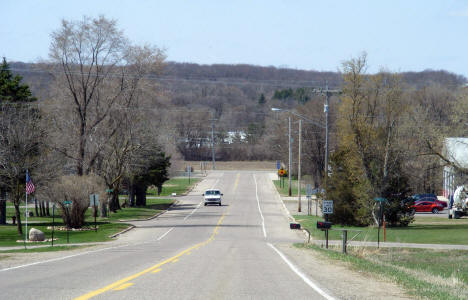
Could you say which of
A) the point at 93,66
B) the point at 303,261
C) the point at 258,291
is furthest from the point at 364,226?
the point at 258,291

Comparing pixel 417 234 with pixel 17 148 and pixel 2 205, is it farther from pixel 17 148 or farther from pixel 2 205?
pixel 2 205

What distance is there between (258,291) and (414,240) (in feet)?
92.0

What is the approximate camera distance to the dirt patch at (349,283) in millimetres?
10172

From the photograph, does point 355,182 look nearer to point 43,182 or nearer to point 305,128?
point 43,182

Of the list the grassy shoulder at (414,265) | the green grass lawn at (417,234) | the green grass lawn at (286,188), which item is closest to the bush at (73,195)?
the green grass lawn at (417,234)

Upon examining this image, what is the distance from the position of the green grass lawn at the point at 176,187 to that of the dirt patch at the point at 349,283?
69.9 metres

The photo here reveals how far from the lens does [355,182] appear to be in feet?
150

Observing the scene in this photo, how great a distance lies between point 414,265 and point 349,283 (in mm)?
13252

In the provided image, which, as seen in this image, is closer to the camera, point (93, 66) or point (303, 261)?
point (303, 261)

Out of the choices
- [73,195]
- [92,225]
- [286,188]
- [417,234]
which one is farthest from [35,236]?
[286,188]

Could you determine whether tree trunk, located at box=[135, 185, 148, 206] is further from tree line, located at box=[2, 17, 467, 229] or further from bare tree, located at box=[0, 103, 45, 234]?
bare tree, located at box=[0, 103, 45, 234]

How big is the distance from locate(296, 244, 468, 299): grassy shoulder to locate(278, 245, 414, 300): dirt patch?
31cm

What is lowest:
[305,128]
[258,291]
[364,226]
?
[364,226]

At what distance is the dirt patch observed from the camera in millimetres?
10172
